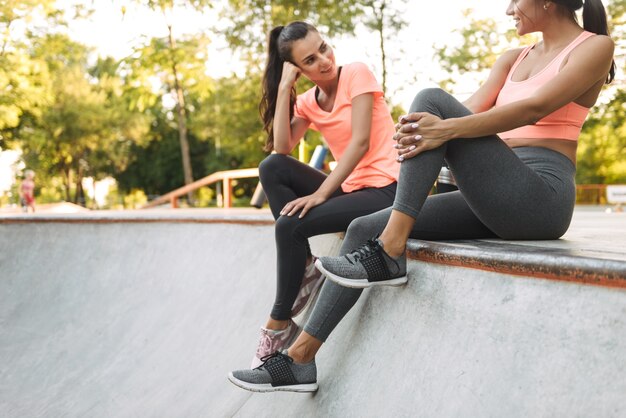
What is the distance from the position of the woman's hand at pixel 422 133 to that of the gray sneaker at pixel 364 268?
1.38 ft

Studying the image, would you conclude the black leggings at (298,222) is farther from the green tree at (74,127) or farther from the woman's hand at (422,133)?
the green tree at (74,127)

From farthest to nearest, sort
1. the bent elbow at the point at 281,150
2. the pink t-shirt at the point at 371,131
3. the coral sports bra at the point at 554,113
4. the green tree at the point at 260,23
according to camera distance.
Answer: the green tree at the point at 260,23, the bent elbow at the point at 281,150, the pink t-shirt at the point at 371,131, the coral sports bra at the point at 554,113

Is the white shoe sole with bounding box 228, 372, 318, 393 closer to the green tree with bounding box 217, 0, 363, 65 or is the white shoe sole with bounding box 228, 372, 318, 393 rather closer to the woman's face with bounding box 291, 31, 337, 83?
the woman's face with bounding box 291, 31, 337, 83

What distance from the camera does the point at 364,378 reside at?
2588 mm

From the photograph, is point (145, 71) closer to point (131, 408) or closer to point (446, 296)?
point (131, 408)

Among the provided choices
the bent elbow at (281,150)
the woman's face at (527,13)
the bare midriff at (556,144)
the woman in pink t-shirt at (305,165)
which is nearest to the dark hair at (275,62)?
the woman in pink t-shirt at (305,165)

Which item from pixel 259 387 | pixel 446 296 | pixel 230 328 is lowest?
pixel 230 328

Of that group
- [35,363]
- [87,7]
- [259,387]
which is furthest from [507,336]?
[87,7]

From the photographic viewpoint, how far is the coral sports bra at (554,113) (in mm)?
2686

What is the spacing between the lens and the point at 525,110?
2.47 meters

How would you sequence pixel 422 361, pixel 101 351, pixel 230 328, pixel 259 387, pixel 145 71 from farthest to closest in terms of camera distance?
pixel 145 71, pixel 101 351, pixel 230 328, pixel 259 387, pixel 422 361

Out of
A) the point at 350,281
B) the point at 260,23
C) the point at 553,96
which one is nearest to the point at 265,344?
the point at 350,281

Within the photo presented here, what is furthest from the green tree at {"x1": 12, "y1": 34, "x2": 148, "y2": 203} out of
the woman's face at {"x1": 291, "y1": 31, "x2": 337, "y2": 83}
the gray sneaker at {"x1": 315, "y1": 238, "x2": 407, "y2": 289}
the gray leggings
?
the gray sneaker at {"x1": 315, "y1": 238, "x2": 407, "y2": 289}

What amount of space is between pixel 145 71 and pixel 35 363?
31.3 feet
